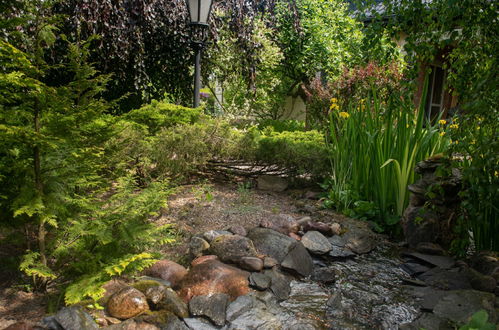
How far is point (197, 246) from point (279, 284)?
2.21 ft

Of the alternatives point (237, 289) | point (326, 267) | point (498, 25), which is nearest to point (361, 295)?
point (326, 267)

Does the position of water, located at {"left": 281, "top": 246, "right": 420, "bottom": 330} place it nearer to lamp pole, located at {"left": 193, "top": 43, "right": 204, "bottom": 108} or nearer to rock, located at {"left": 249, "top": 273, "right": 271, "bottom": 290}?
rock, located at {"left": 249, "top": 273, "right": 271, "bottom": 290}

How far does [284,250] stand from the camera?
3094mm

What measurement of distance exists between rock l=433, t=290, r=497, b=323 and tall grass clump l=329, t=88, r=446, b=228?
1310 millimetres

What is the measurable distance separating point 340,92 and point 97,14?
158 inches

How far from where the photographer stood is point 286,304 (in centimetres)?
269

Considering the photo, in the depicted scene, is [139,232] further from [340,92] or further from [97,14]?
[340,92]

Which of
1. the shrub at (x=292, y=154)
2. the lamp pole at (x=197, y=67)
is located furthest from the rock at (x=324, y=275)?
the lamp pole at (x=197, y=67)

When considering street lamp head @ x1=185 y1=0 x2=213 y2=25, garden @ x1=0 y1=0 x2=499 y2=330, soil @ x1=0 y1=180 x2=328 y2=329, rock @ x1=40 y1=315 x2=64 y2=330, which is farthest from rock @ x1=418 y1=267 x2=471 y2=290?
street lamp head @ x1=185 y1=0 x2=213 y2=25

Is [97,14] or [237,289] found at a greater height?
[97,14]

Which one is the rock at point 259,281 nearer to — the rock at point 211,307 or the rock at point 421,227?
the rock at point 211,307

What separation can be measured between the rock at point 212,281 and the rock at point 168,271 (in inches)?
2.6

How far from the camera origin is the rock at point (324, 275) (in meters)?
3.01

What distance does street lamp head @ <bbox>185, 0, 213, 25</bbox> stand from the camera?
16.1ft
